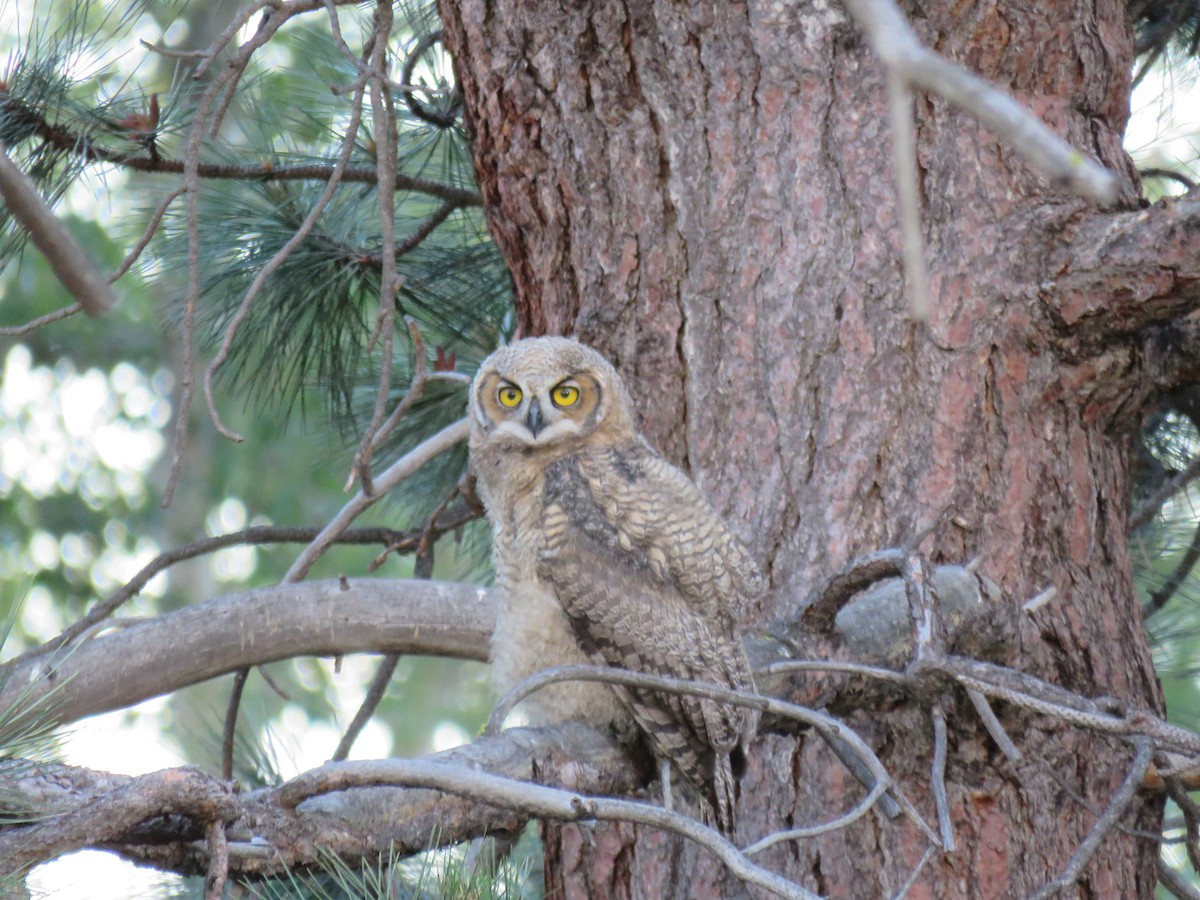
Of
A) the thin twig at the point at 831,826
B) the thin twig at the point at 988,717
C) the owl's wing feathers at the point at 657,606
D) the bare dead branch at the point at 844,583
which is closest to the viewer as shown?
the thin twig at the point at 831,826

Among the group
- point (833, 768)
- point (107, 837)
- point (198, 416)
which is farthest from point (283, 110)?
point (198, 416)

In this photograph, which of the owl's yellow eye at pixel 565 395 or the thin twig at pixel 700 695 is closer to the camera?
the thin twig at pixel 700 695

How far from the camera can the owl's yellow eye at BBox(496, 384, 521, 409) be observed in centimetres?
283

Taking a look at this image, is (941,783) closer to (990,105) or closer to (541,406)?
(541,406)

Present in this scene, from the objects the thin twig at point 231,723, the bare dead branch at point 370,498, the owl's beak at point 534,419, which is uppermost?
the owl's beak at point 534,419

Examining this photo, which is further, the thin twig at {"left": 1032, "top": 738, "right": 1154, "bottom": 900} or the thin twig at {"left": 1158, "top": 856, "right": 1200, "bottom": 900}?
the thin twig at {"left": 1158, "top": 856, "right": 1200, "bottom": 900}

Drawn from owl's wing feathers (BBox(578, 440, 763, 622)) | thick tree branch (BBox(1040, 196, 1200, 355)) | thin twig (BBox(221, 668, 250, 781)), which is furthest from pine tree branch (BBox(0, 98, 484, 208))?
thick tree branch (BBox(1040, 196, 1200, 355))

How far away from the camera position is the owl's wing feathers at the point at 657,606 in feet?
7.82

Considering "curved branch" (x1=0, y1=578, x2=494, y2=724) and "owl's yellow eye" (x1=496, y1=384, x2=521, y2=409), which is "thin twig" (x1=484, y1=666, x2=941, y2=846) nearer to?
"curved branch" (x1=0, y1=578, x2=494, y2=724)

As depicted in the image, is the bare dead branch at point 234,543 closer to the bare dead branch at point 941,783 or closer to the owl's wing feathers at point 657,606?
the owl's wing feathers at point 657,606

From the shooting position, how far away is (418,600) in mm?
2691

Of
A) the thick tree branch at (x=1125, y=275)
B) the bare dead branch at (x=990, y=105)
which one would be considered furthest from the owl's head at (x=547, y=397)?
the bare dead branch at (x=990, y=105)

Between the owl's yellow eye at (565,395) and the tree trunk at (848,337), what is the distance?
150 mm

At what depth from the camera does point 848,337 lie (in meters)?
2.57
